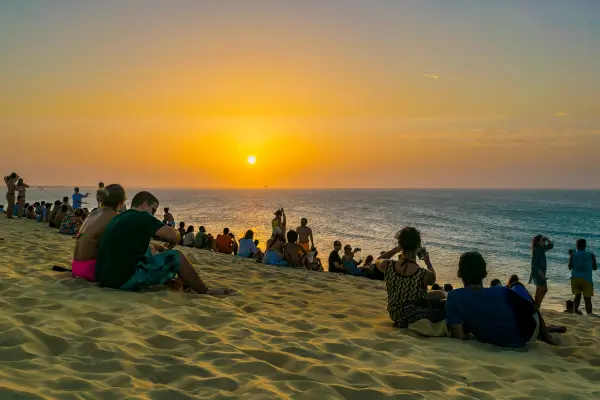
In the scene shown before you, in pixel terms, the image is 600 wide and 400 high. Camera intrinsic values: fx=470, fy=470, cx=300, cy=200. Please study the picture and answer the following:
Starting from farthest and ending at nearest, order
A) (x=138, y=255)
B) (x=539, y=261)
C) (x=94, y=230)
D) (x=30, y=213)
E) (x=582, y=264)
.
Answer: (x=30, y=213), (x=582, y=264), (x=539, y=261), (x=94, y=230), (x=138, y=255)

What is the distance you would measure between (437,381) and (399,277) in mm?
1987

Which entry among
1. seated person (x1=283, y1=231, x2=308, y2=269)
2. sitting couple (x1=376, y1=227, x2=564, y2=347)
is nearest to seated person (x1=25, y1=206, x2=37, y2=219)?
seated person (x1=283, y1=231, x2=308, y2=269)

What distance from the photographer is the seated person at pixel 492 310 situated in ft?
16.4

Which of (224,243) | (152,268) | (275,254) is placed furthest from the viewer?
(224,243)

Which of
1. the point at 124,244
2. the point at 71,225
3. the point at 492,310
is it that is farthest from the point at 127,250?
the point at 71,225

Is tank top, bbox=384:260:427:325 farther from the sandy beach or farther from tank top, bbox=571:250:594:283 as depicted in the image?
tank top, bbox=571:250:594:283

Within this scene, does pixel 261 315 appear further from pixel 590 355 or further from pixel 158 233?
pixel 590 355

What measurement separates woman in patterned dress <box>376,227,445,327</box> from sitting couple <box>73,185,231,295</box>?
2352mm

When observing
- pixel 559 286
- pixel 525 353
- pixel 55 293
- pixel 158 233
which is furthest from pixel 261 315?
pixel 559 286

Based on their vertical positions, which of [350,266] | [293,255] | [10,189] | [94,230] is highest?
[10,189]

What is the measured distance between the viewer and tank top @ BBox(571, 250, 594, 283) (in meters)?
11.2

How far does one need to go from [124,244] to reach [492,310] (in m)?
4.30

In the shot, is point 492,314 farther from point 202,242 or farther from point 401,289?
point 202,242

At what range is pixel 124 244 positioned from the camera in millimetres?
5734
